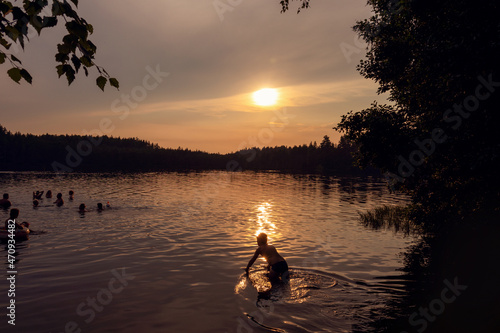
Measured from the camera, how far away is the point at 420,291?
14.2m

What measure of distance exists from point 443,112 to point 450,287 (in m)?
7.40

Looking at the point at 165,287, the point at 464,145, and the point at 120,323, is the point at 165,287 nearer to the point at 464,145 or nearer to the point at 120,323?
the point at 120,323

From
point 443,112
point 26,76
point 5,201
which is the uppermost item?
point 443,112

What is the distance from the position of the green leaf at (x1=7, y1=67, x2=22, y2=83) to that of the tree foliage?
13.0 meters

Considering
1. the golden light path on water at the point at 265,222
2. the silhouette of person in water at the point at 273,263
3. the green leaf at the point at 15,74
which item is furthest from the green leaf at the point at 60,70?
the golden light path on water at the point at 265,222

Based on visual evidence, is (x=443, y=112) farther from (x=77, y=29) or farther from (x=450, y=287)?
(x=77, y=29)

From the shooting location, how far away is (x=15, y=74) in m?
3.83

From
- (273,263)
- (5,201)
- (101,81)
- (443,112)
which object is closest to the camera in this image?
(101,81)

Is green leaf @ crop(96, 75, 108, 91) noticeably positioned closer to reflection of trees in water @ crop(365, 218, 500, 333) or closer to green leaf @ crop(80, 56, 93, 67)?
green leaf @ crop(80, 56, 93, 67)

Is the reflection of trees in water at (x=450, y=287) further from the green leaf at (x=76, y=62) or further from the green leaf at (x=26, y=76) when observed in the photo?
the green leaf at (x=26, y=76)

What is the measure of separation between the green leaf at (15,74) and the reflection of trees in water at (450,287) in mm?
10806

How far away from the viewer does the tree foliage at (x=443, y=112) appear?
39.5ft

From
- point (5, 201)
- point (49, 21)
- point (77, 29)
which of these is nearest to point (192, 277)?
point (77, 29)

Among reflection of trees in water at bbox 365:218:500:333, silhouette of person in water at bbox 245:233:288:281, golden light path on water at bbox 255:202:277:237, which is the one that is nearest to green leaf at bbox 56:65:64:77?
reflection of trees in water at bbox 365:218:500:333
